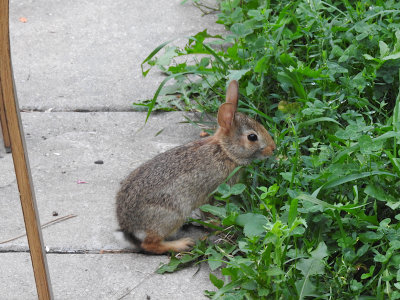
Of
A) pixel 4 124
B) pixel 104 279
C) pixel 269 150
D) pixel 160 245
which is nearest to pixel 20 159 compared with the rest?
pixel 104 279

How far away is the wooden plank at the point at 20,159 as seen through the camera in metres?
2.53

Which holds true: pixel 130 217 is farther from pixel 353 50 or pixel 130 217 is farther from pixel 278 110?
pixel 353 50

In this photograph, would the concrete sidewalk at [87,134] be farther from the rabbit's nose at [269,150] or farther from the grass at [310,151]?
the rabbit's nose at [269,150]

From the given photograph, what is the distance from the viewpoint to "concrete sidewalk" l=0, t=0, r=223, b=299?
3506mm

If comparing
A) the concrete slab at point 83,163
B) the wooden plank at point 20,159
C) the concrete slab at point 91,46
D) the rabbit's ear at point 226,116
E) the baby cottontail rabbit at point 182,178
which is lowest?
the concrete slab at point 83,163

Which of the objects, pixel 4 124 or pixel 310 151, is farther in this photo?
pixel 4 124

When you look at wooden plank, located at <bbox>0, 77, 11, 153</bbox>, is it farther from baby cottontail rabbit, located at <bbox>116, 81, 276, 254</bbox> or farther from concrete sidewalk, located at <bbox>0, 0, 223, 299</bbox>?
baby cottontail rabbit, located at <bbox>116, 81, 276, 254</bbox>

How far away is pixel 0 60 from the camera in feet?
8.37

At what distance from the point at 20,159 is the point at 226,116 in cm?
160

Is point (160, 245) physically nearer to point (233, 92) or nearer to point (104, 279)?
point (104, 279)

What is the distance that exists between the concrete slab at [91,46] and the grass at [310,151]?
0.36 m

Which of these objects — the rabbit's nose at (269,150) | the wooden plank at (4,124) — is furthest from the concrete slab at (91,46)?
the rabbit's nose at (269,150)

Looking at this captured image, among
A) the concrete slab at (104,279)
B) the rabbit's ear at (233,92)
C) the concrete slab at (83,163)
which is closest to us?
the concrete slab at (104,279)

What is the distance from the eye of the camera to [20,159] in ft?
8.95
